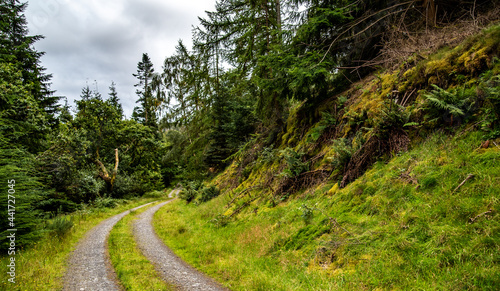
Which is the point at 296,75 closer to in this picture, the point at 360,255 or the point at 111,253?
the point at 360,255

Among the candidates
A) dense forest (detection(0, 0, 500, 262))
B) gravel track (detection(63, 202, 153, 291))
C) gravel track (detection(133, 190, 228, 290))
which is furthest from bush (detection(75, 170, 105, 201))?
gravel track (detection(133, 190, 228, 290))

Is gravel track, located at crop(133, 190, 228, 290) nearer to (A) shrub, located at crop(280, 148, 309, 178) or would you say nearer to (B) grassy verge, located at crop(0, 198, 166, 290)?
(B) grassy verge, located at crop(0, 198, 166, 290)

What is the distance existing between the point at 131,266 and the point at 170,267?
44.0 inches

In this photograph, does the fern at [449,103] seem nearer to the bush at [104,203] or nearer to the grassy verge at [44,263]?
the grassy verge at [44,263]

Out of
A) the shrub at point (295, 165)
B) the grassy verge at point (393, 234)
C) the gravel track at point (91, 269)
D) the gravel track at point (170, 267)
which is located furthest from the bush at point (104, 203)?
the shrub at point (295, 165)

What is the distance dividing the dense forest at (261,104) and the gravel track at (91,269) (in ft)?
5.97

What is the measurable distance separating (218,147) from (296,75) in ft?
46.2

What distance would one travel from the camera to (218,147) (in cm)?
2170

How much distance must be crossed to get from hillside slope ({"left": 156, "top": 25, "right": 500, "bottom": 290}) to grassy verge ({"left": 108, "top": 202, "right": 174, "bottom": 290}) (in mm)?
1363

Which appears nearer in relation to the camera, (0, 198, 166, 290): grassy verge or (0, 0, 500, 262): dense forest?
(0, 198, 166, 290): grassy verge

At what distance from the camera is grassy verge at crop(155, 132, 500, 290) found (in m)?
3.17

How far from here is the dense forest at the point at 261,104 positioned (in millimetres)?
6617

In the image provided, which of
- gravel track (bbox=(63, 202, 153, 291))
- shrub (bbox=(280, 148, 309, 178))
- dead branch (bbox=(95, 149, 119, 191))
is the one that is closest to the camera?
gravel track (bbox=(63, 202, 153, 291))

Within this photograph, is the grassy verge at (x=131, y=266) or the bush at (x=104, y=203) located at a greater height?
the bush at (x=104, y=203)
